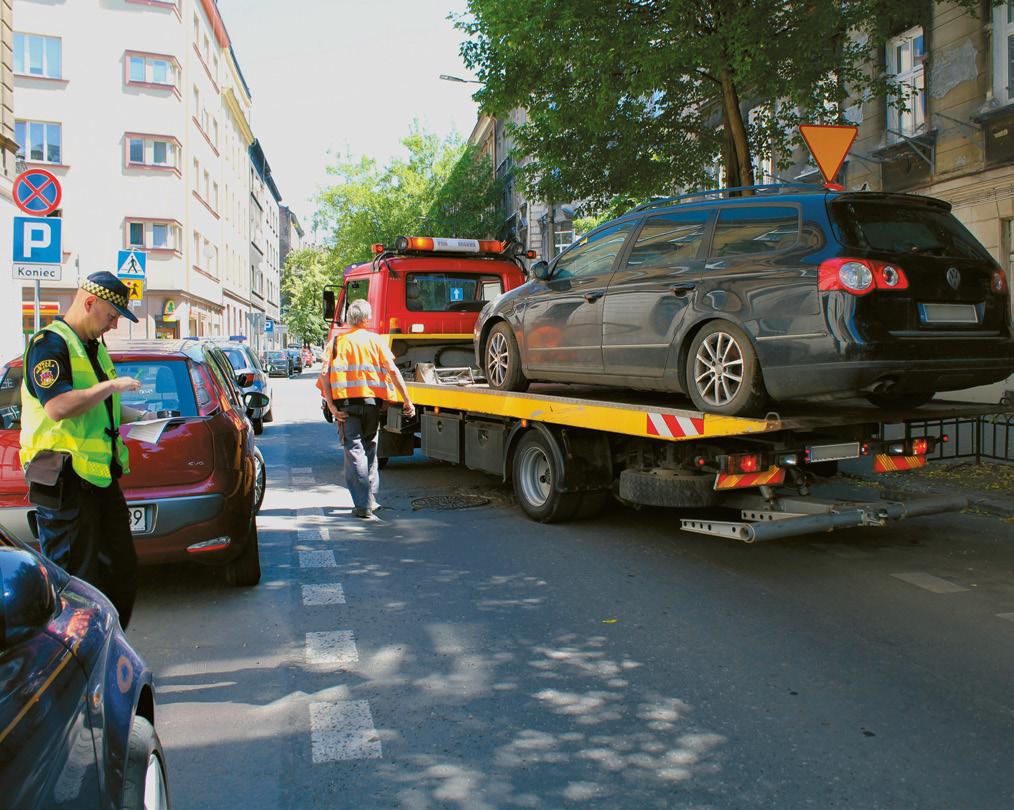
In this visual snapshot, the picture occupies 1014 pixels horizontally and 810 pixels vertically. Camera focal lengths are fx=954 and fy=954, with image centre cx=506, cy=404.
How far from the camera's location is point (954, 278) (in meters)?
5.88

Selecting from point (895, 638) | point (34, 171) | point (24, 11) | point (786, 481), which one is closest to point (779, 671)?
point (895, 638)

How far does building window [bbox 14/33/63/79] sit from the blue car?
39.1m

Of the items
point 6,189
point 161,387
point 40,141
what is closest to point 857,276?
point 161,387

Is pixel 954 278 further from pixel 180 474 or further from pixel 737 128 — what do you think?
pixel 737 128

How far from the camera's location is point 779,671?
4.38m

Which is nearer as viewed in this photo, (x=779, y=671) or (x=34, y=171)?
(x=779, y=671)

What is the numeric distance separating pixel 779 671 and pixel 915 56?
1609 centimetres

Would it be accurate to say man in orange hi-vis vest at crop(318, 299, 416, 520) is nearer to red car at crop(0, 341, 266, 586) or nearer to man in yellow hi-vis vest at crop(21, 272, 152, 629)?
red car at crop(0, 341, 266, 586)

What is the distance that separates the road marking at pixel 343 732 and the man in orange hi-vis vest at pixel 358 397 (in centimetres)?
433

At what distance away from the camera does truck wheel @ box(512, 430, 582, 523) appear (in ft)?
25.2

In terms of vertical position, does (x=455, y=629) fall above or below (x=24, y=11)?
below

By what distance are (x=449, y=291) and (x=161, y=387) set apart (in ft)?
21.1

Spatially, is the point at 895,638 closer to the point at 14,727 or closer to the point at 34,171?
the point at 14,727

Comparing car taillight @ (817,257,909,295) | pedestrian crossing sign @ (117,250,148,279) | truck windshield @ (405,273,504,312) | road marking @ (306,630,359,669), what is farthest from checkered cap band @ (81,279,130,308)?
pedestrian crossing sign @ (117,250,148,279)
